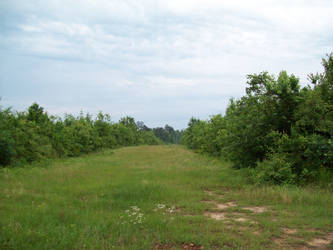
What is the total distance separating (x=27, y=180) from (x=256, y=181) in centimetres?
814

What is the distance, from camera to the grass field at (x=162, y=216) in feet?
15.9

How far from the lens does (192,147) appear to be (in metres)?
36.7

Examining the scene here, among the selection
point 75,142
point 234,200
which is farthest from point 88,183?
point 75,142

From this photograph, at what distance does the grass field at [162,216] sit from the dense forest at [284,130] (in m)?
1.10

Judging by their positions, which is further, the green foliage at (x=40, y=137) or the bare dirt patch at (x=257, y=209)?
the green foliage at (x=40, y=137)

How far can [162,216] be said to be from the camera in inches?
246

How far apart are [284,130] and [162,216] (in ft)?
24.0

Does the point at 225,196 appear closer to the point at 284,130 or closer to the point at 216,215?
the point at 216,215

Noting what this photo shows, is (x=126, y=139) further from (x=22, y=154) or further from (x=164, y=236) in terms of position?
(x=164, y=236)

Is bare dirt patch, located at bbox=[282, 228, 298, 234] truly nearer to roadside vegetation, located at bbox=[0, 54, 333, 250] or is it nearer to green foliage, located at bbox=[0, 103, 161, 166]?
roadside vegetation, located at bbox=[0, 54, 333, 250]

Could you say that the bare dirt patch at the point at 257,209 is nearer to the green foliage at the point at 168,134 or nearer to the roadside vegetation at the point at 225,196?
the roadside vegetation at the point at 225,196

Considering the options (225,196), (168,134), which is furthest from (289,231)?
(168,134)

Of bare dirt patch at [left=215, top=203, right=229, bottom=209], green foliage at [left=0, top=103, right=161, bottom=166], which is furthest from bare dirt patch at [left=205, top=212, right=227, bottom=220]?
green foliage at [left=0, top=103, right=161, bottom=166]

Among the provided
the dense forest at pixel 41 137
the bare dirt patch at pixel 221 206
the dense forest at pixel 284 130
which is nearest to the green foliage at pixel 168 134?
the dense forest at pixel 41 137
